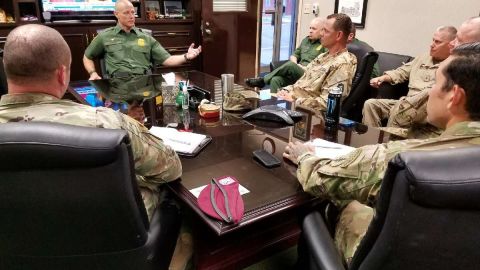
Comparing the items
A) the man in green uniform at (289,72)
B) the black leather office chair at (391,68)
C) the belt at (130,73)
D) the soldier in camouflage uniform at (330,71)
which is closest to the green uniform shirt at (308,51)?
the man in green uniform at (289,72)

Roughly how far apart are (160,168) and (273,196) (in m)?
0.37

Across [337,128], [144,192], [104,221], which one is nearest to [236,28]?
[337,128]

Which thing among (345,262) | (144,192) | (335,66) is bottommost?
(345,262)

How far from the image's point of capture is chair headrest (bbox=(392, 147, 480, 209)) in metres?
0.62

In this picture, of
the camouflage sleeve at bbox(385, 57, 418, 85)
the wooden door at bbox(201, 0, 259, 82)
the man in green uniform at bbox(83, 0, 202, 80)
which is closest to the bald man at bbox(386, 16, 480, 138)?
the camouflage sleeve at bbox(385, 57, 418, 85)

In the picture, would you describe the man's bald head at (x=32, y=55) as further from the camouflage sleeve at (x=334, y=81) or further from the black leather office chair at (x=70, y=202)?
the camouflage sleeve at (x=334, y=81)

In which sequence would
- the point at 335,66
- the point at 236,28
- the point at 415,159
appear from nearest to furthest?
the point at 415,159, the point at 335,66, the point at 236,28

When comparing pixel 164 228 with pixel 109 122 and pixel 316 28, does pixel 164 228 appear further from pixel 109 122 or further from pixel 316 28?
pixel 316 28

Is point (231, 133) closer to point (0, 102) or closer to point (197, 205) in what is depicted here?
point (197, 205)

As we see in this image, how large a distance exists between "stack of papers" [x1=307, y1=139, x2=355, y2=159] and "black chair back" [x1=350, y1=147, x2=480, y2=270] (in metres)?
0.56

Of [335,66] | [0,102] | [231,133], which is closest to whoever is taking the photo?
[0,102]

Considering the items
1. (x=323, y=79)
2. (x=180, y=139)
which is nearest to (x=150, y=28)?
(x=323, y=79)

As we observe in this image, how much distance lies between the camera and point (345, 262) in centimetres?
103

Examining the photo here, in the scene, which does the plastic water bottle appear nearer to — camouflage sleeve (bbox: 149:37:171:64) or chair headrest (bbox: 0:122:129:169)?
chair headrest (bbox: 0:122:129:169)
